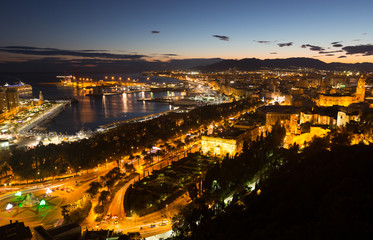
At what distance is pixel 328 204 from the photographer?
4.18 metres

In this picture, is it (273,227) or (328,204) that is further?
(328,204)

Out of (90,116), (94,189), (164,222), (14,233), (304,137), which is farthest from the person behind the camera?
(90,116)

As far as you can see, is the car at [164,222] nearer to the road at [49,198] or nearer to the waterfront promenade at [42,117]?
the road at [49,198]

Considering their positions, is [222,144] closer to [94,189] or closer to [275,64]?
[94,189]

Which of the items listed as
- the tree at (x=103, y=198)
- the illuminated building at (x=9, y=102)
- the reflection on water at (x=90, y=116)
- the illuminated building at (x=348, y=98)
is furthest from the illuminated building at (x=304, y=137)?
the illuminated building at (x=9, y=102)

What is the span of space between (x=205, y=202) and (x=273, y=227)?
3091mm

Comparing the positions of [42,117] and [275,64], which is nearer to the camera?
[42,117]

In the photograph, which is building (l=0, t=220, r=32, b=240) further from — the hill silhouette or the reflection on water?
the hill silhouette

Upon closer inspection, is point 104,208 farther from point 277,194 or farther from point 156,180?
point 277,194

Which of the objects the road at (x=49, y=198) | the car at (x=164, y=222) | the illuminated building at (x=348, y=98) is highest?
the illuminated building at (x=348, y=98)

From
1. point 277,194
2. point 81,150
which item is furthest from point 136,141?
point 277,194

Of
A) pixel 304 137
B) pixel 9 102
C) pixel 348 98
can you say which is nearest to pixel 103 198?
pixel 304 137

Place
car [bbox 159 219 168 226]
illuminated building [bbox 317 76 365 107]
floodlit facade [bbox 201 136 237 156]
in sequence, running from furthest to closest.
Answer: illuminated building [bbox 317 76 365 107] → floodlit facade [bbox 201 136 237 156] → car [bbox 159 219 168 226]

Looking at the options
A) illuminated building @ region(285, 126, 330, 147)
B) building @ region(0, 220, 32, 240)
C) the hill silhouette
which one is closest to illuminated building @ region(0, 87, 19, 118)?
building @ region(0, 220, 32, 240)
